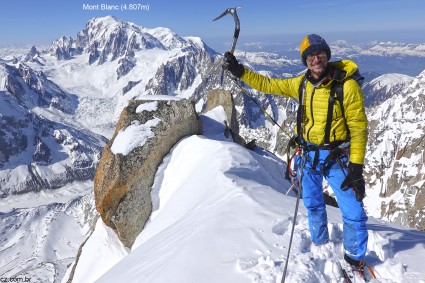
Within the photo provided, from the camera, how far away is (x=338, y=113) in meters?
7.66

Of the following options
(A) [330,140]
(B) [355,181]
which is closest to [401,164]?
(A) [330,140]

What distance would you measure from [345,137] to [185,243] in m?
5.27

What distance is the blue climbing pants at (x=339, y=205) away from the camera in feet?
26.3

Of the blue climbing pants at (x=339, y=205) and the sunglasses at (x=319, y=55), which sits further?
the blue climbing pants at (x=339, y=205)

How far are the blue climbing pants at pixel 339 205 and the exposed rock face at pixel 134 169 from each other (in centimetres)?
1300

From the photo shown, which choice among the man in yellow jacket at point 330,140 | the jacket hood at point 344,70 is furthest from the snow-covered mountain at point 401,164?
the jacket hood at point 344,70

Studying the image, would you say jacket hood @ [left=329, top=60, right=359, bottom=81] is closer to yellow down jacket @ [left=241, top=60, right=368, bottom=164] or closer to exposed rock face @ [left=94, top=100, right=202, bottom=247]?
yellow down jacket @ [left=241, top=60, right=368, bottom=164]

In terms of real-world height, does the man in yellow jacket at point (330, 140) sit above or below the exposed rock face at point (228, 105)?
above

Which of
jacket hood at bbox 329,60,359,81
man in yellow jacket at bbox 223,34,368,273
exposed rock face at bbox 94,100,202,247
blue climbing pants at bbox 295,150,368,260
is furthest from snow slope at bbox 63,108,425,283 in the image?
jacket hood at bbox 329,60,359,81

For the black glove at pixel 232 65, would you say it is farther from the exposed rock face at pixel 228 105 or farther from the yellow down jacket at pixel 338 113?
the exposed rock face at pixel 228 105

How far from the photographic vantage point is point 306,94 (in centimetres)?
822

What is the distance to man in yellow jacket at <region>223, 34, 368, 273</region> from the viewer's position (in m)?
7.48

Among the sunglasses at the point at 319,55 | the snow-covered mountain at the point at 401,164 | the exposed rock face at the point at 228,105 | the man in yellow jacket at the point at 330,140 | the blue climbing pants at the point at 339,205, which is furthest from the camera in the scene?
the snow-covered mountain at the point at 401,164

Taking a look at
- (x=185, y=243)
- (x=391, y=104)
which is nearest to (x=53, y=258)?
(x=391, y=104)
